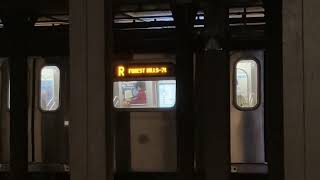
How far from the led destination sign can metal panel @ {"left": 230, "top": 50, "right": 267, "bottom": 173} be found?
0.66 meters

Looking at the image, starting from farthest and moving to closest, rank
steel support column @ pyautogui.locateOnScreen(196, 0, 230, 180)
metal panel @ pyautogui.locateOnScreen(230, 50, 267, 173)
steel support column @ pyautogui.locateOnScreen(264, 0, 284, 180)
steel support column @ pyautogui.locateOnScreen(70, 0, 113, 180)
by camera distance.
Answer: metal panel @ pyautogui.locateOnScreen(230, 50, 267, 173) → steel support column @ pyautogui.locateOnScreen(264, 0, 284, 180) → steel support column @ pyautogui.locateOnScreen(196, 0, 230, 180) → steel support column @ pyautogui.locateOnScreen(70, 0, 113, 180)

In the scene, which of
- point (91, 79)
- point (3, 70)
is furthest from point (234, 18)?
Result: point (91, 79)

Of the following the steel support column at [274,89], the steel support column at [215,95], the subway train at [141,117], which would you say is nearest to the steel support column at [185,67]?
the subway train at [141,117]

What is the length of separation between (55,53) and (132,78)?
828mm

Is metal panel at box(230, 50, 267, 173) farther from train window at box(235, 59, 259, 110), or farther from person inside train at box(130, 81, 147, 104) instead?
person inside train at box(130, 81, 147, 104)

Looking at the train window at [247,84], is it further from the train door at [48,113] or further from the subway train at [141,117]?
the train door at [48,113]

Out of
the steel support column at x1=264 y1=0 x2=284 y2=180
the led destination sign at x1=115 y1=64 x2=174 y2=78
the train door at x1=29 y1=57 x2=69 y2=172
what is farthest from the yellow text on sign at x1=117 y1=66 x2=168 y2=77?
the steel support column at x1=264 y1=0 x2=284 y2=180

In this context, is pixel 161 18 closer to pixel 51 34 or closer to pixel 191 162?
pixel 51 34

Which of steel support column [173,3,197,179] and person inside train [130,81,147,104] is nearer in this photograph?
steel support column [173,3,197,179]

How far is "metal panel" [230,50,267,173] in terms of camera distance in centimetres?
600

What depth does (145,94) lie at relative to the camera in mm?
6199

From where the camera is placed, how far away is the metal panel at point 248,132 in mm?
6000

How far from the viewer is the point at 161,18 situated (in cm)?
598

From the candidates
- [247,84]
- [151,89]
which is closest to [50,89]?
[151,89]
